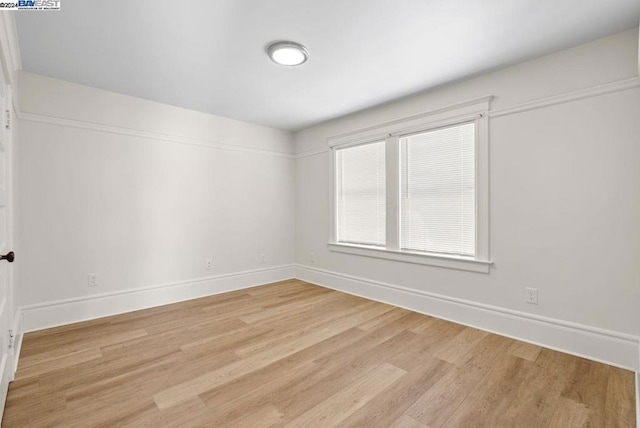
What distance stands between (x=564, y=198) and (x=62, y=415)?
3.78 m

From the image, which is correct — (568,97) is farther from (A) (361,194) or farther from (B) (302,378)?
(B) (302,378)

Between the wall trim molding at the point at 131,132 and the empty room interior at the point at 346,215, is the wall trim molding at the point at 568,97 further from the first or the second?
the wall trim molding at the point at 131,132

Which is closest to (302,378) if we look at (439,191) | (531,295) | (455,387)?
(455,387)

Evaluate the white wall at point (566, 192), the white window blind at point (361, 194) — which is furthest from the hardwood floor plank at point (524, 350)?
the white window blind at point (361, 194)

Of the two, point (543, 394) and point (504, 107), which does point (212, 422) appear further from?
point (504, 107)

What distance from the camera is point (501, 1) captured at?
1929 millimetres

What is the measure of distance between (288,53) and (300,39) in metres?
0.19

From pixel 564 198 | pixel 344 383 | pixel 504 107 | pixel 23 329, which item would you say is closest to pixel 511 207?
pixel 564 198

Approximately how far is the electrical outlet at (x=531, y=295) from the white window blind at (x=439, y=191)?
55 cm

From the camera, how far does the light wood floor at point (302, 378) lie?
173 cm

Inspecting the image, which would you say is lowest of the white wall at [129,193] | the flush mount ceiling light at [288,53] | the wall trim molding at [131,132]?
the white wall at [129,193]

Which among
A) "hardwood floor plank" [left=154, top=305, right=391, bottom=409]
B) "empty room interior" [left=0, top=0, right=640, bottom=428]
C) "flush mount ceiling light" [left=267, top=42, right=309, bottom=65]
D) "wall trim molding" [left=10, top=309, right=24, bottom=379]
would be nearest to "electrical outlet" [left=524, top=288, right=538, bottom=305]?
"empty room interior" [left=0, top=0, right=640, bottom=428]

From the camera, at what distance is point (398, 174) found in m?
3.70

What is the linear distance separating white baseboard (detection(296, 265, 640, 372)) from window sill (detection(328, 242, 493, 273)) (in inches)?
13.2
